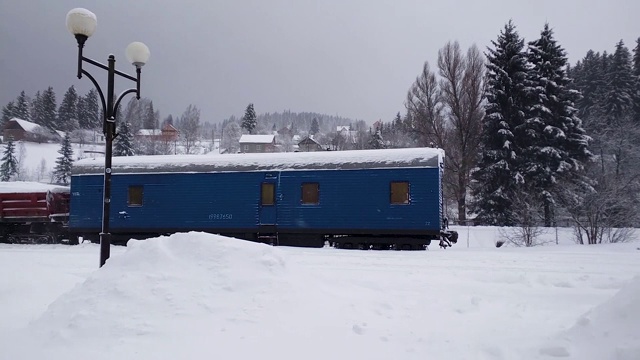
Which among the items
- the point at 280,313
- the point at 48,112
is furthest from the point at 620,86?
the point at 48,112

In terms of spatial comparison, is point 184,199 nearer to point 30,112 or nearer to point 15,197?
point 15,197

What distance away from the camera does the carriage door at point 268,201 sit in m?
16.6

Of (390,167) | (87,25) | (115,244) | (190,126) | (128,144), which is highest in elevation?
(190,126)

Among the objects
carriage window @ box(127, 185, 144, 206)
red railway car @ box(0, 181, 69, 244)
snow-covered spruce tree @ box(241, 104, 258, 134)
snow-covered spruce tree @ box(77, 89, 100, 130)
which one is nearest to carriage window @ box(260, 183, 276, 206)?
carriage window @ box(127, 185, 144, 206)

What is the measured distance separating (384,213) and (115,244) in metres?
10.5

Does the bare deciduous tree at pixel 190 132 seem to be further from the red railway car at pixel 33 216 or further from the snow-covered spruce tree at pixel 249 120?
the red railway car at pixel 33 216

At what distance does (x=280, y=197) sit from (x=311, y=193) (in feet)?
3.71

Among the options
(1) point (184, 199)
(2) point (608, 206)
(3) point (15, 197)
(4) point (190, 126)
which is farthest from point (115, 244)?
(4) point (190, 126)

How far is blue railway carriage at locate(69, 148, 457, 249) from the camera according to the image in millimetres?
15516

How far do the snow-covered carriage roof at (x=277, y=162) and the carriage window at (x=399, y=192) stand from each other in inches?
24.0

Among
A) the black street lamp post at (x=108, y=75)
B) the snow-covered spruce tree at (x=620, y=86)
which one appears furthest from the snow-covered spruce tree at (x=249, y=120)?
the black street lamp post at (x=108, y=75)

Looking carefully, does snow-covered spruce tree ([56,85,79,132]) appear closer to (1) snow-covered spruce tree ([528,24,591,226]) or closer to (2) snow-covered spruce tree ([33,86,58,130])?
(2) snow-covered spruce tree ([33,86,58,130])

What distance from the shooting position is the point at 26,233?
764 inches

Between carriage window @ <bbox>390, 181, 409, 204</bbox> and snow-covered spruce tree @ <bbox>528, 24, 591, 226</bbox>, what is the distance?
14.9 meters
